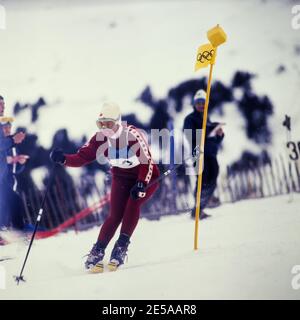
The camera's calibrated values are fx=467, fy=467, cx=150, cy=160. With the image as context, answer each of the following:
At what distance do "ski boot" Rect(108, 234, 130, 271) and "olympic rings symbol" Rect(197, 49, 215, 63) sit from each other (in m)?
1.12

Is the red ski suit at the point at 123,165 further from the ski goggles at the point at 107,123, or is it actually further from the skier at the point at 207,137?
the skier at the point at 207,137

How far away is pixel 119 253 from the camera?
2602 millimetres

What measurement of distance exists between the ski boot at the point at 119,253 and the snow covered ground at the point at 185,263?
0.04 meters

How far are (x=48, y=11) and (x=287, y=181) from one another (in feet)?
6.39

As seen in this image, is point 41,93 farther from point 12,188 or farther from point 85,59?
point 12,188

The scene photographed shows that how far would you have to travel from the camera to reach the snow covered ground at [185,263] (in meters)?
2.44

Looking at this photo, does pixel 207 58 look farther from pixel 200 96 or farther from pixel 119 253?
pixel 119 253

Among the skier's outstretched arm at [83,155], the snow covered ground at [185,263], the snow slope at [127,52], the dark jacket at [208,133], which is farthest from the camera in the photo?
the dark jacket at [208,133]

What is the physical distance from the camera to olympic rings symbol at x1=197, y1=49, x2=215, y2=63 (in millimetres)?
2709

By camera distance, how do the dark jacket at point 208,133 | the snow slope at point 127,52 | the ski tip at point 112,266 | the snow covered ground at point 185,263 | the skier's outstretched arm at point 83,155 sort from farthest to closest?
the dark jacket at point 208,133 → the snow slope at point 127,52 → the skier's outstretched arm at point 83,155 → the ski tip at point 112,266 → the snow covered ground at point 185,263

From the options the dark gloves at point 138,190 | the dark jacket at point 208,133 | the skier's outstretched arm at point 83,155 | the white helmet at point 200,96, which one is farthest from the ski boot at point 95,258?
the white helmet at point 200,96

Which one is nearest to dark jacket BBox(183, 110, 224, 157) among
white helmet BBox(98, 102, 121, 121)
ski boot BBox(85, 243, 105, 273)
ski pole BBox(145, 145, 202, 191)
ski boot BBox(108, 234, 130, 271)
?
ski pole BBox(145, 145, 202, 191)
